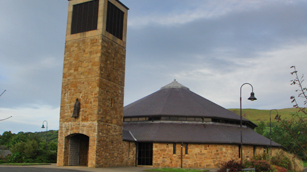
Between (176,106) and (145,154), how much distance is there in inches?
333

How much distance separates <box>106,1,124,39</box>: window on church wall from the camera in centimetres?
2980

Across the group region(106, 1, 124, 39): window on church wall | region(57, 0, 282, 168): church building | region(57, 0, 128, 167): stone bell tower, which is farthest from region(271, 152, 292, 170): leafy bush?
region(106, 1, 124, 39): window on church wall

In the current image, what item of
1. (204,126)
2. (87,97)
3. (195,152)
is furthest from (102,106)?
(204,126)

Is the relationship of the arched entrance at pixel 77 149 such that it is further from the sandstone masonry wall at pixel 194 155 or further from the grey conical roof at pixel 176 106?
the grey conical roof at pixel 176 106

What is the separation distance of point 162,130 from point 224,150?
722cm

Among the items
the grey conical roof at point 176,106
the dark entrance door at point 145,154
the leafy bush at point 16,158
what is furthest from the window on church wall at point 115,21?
the leafy bush at point 16,158

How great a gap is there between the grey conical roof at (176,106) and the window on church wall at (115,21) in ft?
36.2

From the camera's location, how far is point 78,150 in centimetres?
2978

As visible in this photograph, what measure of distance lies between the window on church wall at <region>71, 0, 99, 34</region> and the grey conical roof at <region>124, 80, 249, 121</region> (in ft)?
43.4

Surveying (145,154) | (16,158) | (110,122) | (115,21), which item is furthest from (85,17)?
(16,158)

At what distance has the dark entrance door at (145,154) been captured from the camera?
32188 millimetres

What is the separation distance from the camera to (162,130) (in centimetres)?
3375

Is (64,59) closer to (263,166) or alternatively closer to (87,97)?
(87,97)

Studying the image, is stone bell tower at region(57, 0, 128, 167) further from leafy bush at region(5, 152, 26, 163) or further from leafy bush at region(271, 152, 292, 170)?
leafy bush at region(271, 152, 292, 170)
